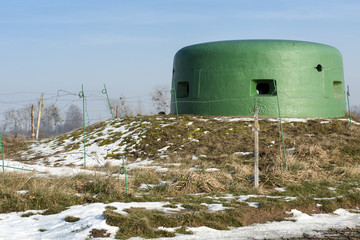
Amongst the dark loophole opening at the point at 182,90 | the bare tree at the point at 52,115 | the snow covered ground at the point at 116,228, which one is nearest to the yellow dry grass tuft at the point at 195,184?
the snow covered ground at the point at 116,228

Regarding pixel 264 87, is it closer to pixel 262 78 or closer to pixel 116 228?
pixel 262 78

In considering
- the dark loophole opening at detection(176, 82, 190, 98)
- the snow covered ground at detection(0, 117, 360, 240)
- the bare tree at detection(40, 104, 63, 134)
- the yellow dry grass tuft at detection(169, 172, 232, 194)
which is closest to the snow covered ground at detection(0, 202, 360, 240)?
the snow covered ground at detection(0, 117, 360, 240)

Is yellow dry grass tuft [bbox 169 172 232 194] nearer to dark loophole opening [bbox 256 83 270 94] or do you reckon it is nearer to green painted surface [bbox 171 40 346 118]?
green painted surface [bbox 171 40 346 118]

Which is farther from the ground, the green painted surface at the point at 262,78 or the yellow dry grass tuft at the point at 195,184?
the green painted surface at the point at 262,78

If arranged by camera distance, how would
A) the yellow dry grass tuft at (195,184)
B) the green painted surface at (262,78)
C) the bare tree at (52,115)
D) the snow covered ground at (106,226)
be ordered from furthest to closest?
the bare tree at (52,115) → the green painted surface at (262,78) → the yellow dry grass tuft at (195,184) → the snow covered ground at (106,226)

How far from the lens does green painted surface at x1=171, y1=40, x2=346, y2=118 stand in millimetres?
16016

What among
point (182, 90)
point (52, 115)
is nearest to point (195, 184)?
point (182, 90)

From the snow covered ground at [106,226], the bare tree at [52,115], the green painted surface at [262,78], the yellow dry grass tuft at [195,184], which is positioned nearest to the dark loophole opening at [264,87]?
the green painted surface at [262,78]

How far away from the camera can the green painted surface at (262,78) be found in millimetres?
16016

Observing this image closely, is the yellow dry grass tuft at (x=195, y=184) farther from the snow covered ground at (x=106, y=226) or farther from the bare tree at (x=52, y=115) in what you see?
the bare tree at (x=52, y=115)

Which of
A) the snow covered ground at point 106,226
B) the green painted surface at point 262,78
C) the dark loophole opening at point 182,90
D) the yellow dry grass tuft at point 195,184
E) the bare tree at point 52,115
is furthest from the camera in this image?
the bare tree at point 52,115

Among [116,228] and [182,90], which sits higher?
[182,90]

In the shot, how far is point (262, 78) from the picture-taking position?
16047 mm

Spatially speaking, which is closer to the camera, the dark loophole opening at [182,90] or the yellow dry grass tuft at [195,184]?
the yellow dry grass tuft at [195,184]
